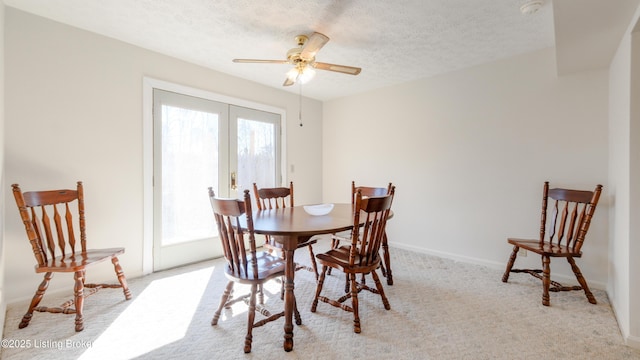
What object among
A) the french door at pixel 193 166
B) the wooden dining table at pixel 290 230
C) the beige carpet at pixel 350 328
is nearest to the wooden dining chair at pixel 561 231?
the beige carpet at pixel 350 328

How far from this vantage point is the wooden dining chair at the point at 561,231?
2.22 m

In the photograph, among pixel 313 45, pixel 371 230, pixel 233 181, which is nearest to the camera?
pixel 371 230

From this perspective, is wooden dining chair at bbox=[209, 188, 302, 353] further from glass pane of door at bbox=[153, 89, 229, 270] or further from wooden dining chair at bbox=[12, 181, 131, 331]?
glass pane of door at bbox=[153, 89, 229, 270]

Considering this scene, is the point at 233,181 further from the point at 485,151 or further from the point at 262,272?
the point at 485,151

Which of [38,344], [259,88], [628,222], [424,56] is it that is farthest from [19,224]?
[628,222]

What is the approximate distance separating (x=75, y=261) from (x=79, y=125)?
1.20 meters

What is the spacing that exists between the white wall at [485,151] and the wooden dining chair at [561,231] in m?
0.17

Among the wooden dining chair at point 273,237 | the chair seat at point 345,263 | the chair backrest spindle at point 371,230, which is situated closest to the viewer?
the chair backrest spindle at point 371,230

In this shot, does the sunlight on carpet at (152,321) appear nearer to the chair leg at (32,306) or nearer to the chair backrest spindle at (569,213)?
the chair leg at (32,306)

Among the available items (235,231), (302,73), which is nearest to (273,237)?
(235,231)

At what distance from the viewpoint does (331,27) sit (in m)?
2.34

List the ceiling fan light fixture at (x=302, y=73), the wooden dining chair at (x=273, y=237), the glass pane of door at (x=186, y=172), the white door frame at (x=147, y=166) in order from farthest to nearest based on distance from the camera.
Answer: the glass pane of door at (x=186, y=172) < the white door frame at (x=147, y=166) < the wooden dining chair at (x=273, y=237) < the ceiling fan light fixture at (x=302, y=73)

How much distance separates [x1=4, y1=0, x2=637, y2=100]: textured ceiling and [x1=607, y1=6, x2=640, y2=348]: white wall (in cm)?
63

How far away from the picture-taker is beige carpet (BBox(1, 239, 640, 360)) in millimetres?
1650
